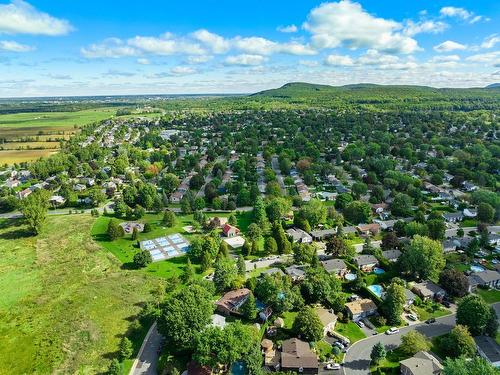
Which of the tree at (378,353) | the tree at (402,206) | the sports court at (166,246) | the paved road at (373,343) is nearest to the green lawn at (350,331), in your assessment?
the paved road at (373,343)

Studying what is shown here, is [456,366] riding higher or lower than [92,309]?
higher

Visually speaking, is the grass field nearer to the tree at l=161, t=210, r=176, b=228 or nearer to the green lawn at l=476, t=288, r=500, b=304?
the tree at l=161, t=210, r=176, b=228

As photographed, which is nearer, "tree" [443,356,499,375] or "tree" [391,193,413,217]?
"tree" [443,356,499,375]

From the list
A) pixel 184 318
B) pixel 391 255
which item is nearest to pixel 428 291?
pixel 391 255

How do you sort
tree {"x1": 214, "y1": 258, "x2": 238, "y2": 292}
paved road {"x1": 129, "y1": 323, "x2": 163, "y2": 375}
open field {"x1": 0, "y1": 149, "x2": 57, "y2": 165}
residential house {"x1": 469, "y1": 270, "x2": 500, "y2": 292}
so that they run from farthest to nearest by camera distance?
open field {"x1": 0, "y1": 149, "x2": 57, "y2": 165}, residential house {"x1": 469, "y1": 270, "x2": 500, "y2": 292}, tree {"x1": 214, "y1": 258, "x2": 238, "y2": 292}, paved road {"x1": 129, "y1": 323, "x2": 163, "y2": 375}

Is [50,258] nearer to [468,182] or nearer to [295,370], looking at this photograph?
[295,370]

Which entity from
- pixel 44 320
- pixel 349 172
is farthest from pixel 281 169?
pixel 44 320

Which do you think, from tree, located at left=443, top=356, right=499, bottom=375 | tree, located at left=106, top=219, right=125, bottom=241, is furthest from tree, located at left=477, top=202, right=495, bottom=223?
tree, located at left=106, top=219, right=125, bottom=241

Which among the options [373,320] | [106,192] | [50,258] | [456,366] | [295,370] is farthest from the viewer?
[106,192]
